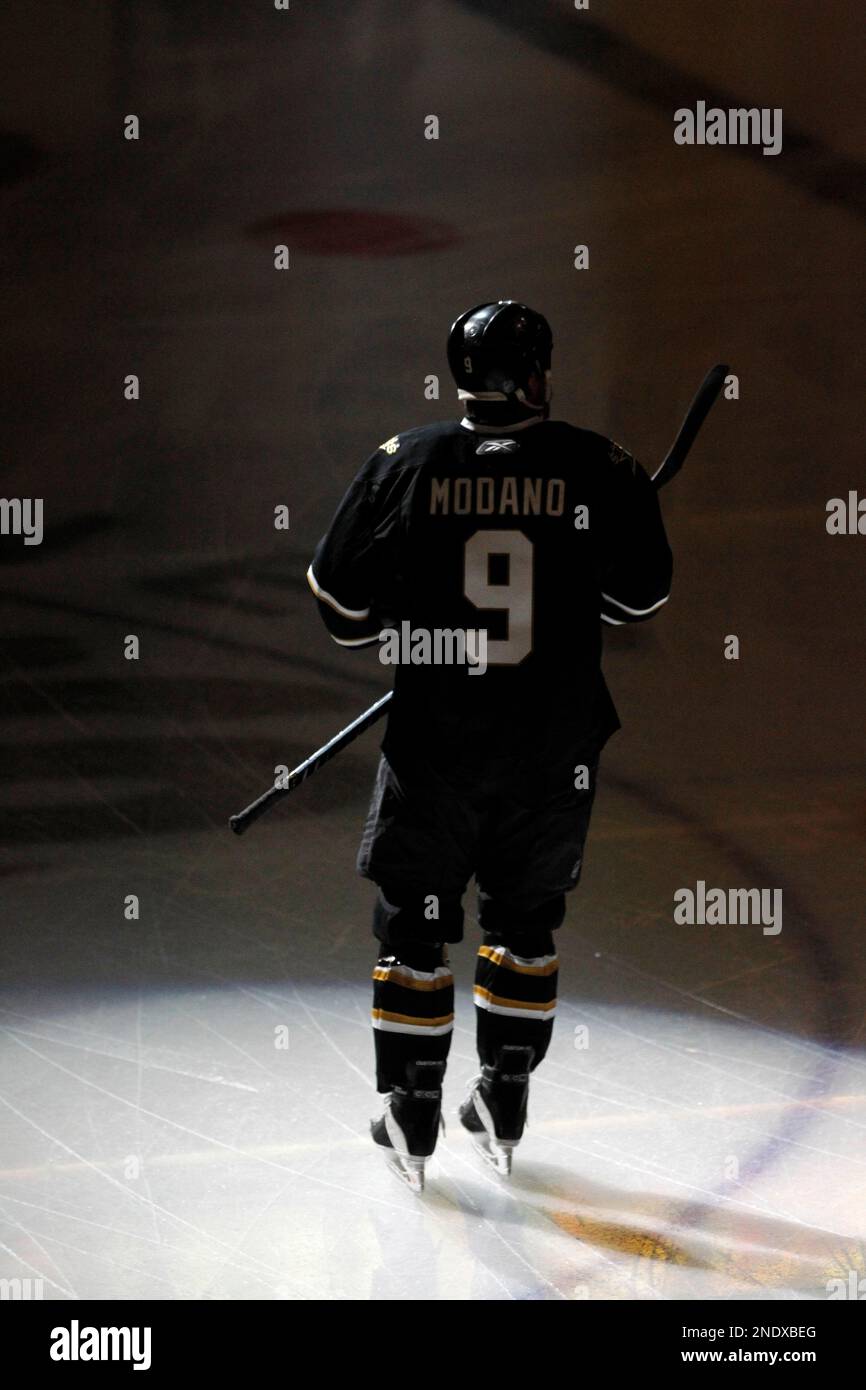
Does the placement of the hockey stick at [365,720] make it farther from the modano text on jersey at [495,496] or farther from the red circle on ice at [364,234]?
the red circle on ice at [364,234]

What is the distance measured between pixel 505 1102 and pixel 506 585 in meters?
0.92

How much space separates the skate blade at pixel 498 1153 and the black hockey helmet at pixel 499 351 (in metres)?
1.30

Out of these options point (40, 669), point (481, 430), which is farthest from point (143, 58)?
point (481, 430)

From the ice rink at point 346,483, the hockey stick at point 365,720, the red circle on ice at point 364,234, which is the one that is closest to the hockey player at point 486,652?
the hockey stick at point 365,720

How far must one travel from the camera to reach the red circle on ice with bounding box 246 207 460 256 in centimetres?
623

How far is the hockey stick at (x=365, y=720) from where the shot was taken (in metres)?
3.01

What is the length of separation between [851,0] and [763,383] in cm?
140

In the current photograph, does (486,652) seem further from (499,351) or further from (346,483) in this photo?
(346,483)

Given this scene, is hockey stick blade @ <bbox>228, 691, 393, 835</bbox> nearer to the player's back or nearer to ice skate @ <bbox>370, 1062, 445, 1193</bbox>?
the player's back

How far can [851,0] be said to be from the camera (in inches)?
233

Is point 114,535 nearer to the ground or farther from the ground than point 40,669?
farther from the ground

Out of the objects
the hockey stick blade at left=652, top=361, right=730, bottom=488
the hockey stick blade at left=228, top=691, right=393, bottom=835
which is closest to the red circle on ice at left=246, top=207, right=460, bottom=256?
the hockey stick blade at left=652, top=361, right=730, bottom=488

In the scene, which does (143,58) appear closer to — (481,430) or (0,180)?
(0,180)

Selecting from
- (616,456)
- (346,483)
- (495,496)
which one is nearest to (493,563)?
(495,496)
